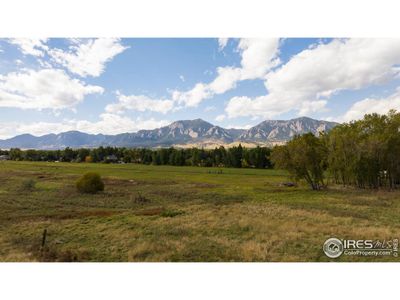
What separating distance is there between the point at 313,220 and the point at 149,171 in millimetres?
16953

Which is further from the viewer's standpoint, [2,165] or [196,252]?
[2,165]

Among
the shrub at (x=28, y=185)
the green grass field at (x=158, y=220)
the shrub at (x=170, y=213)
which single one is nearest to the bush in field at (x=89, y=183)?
the green grass field at (x=158, y=220)

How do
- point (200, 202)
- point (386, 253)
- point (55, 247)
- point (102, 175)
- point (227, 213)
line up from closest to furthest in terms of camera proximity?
1. point (386, 253)
2. point (55, 247)
3. point (227, 213)
4. point (200, 202)
5. point (102, 175)

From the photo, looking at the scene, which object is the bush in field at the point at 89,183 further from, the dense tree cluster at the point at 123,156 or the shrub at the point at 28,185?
the shrub at the point at 28,185

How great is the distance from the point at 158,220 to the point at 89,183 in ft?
27.2

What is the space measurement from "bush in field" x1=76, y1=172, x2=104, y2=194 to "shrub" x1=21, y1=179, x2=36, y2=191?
5.05 m

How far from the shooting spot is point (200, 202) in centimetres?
1948

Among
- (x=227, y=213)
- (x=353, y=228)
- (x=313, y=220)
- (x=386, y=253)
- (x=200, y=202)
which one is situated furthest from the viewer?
(x=200, y=202)

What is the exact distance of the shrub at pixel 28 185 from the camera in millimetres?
20109

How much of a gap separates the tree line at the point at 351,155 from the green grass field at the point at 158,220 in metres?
2.19

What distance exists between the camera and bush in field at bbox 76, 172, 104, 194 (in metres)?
18.9

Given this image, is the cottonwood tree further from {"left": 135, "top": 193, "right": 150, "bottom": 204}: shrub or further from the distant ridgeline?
{"left": 135, "top": 193, "right": 150, "bottom": 204}: shrub

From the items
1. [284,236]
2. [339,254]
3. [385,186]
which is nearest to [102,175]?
[284,236]

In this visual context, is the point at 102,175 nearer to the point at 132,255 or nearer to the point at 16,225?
the point at 16,225
